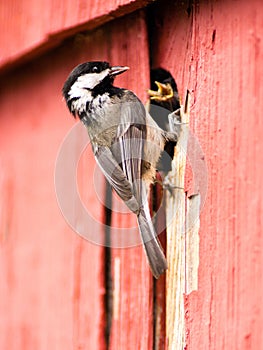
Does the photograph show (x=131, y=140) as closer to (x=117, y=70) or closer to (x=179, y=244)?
(x=117, y=70)

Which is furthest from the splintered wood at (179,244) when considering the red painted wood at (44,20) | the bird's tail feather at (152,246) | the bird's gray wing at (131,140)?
the red painted wood at (44,20)

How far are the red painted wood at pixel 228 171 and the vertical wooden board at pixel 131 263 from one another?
20 centimetres

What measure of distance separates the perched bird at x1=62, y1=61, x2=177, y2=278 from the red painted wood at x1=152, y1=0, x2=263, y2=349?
0.57ft

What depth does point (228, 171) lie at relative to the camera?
154 centimetres

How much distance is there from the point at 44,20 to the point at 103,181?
1.59 feet

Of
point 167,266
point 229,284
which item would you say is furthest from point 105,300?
point 229,284

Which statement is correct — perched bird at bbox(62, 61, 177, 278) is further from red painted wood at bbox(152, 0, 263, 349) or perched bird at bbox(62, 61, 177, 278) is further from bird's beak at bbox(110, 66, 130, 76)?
red painted wood at bbox(152, 0, 263, 349)

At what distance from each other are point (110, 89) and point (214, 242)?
0.81 metres

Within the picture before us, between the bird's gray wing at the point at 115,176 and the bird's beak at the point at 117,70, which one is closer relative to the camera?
the bird's gray wing at the point at 115,176

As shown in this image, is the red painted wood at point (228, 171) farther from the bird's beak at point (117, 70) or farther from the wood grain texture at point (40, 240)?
the wood grain texture at point (40, 240)

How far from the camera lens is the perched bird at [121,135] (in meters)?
1.82

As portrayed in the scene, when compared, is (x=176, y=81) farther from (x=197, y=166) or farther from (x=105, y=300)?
(x=105, y=300)

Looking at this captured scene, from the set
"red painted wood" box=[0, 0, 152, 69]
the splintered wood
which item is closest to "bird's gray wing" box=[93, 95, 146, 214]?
the splintered wood

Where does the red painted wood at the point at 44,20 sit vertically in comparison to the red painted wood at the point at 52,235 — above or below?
above
